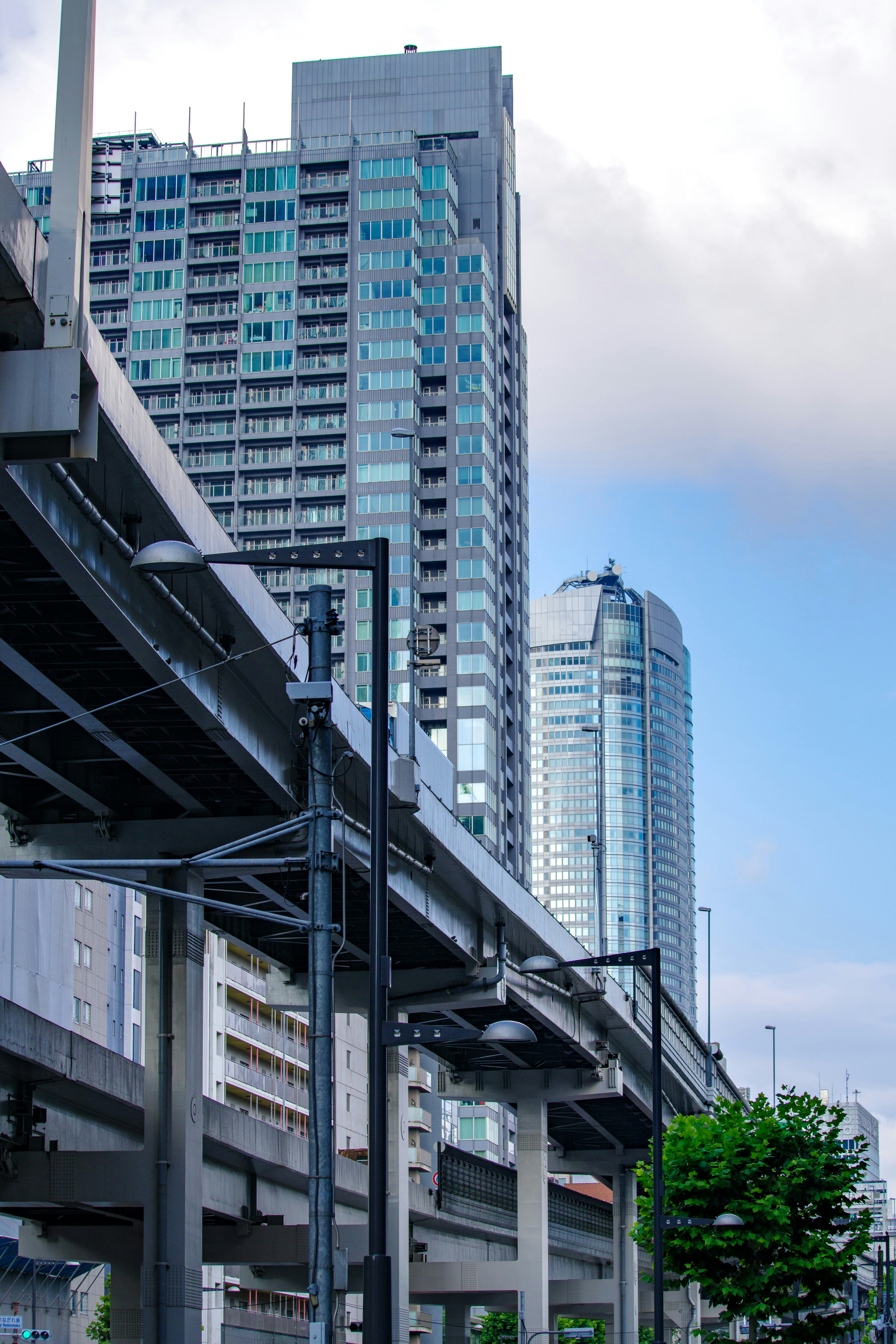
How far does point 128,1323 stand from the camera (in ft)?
132

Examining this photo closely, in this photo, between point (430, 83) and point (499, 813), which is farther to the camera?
point (430, 83)

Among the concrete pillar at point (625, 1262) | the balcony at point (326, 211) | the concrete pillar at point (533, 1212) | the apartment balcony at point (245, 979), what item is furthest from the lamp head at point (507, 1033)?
the balcony at point (326, 211)

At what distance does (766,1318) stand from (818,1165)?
434cm

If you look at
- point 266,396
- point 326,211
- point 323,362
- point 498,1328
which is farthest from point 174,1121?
point 326,211

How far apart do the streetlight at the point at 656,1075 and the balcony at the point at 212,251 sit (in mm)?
102618

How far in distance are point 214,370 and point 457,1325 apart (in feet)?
253

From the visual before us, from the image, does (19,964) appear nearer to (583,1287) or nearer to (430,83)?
(583,1287)

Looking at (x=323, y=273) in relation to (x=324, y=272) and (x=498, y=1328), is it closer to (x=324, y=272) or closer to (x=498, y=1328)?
(x=324, y=272)

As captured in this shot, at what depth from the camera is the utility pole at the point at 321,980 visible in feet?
49.6

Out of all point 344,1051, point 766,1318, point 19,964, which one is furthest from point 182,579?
point 344,1051

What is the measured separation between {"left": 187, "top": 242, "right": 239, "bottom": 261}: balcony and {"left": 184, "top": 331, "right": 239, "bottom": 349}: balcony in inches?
227

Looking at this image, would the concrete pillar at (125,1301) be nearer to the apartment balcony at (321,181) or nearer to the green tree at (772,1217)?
the green tree at (772,1217)

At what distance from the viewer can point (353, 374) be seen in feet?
418

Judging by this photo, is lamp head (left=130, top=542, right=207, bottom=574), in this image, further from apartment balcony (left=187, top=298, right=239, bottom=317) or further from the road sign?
apartment balcony (left=187, top=298, right=239, bottom=317)
